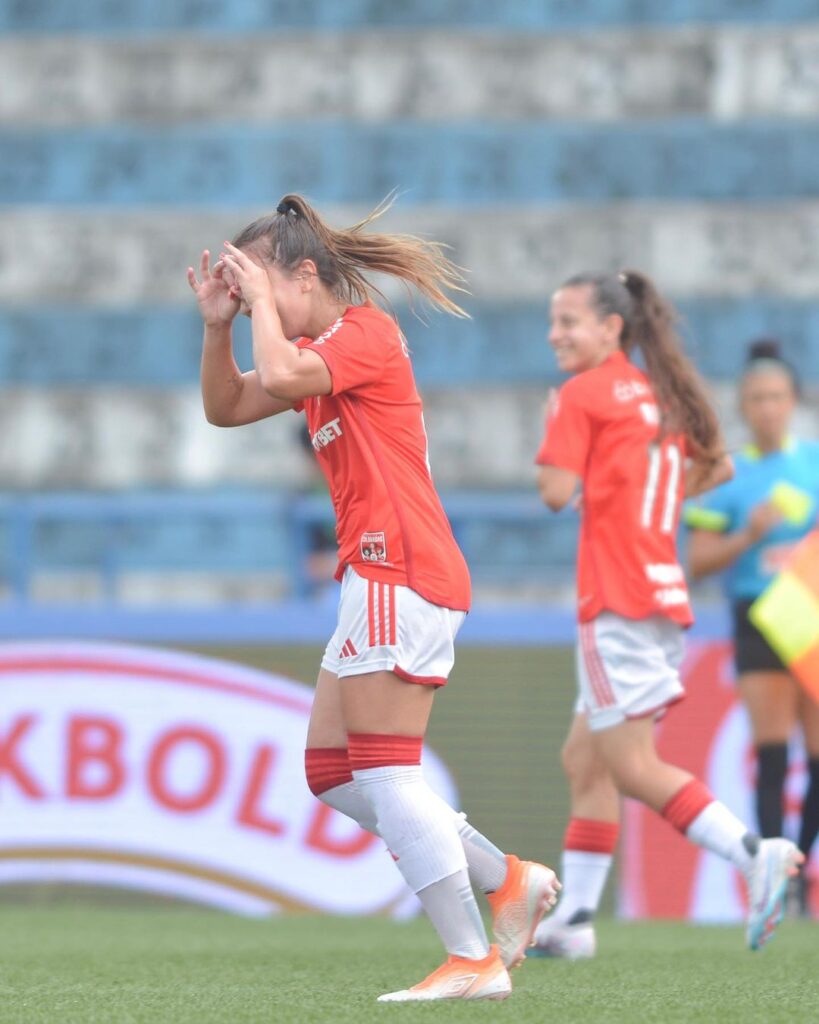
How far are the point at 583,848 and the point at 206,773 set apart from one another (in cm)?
211

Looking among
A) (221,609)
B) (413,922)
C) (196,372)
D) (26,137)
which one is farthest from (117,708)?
(26,137)

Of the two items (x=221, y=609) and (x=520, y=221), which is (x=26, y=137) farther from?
(x=221, y=609)

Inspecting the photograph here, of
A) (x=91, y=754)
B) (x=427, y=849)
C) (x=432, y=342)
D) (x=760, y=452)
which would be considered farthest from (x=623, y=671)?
(x=432, y=342)

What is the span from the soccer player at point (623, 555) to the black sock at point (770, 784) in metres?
1.16

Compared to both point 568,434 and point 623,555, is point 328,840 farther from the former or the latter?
point 568,434

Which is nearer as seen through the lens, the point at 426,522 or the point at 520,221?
the point at 426,522

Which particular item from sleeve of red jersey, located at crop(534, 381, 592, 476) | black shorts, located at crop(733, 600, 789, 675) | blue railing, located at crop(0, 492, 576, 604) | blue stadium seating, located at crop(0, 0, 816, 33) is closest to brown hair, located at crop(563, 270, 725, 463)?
sleeve of red jersey, located at crop(534, 381, 592, 476)

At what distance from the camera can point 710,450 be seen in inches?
205

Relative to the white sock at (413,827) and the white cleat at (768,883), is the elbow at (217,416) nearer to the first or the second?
the white sock at (413,827)

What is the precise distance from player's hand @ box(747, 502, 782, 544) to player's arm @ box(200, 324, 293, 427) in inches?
90.7

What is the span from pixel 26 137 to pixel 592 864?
26.1 ft

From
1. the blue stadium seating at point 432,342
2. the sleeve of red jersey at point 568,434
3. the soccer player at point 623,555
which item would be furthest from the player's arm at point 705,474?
the blue stadium seating at point 432,342

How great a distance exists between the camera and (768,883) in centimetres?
460

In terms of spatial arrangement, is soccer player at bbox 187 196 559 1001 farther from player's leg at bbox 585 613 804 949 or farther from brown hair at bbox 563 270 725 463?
brown hair at bbox 563 270 725 463
